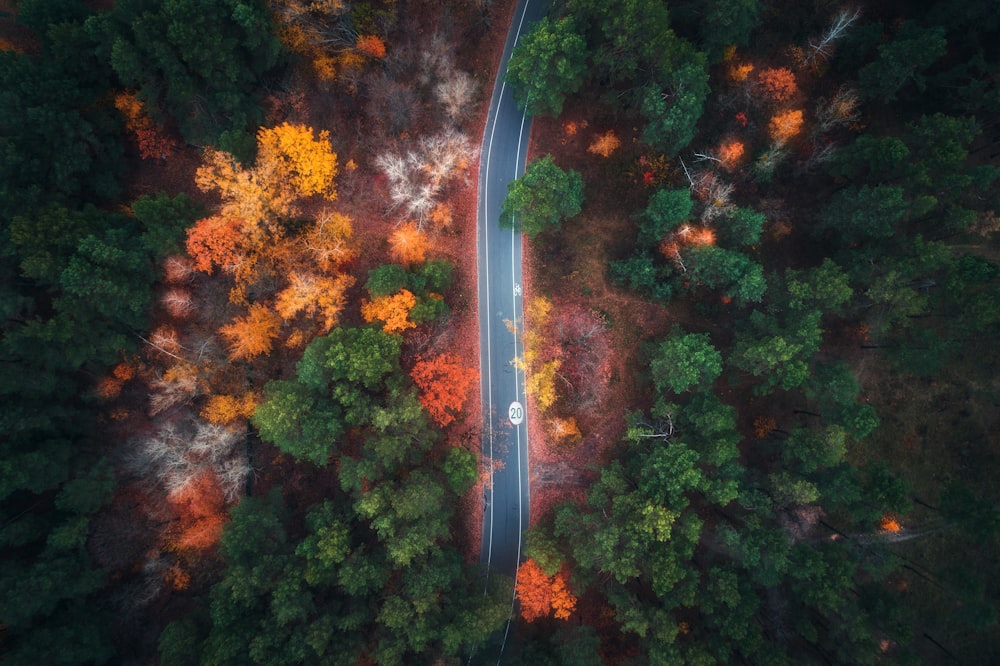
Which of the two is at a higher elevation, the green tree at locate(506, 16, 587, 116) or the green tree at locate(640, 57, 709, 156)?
the green tree at locate(506, 16, 587, 116)

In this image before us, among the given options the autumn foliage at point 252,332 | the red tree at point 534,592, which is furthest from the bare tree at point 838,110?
the autumn foliage at point 252,332

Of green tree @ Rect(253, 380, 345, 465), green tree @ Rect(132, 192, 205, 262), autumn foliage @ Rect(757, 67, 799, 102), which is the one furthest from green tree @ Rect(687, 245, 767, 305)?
green tree @ Rect(132, 192, 205, 262)

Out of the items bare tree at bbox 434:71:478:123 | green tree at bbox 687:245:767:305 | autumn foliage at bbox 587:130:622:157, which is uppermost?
bare tree at bbox 434:71:478:123

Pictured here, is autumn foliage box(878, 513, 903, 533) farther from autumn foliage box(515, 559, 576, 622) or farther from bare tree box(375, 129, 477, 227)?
bare tree box(375, 129, 477, 227)

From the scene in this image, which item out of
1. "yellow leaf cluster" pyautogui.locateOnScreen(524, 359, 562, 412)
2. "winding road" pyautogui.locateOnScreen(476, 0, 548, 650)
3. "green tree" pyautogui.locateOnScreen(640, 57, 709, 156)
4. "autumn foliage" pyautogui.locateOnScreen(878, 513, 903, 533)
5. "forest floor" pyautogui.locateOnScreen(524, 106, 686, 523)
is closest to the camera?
"green tree" pyautogui.locateOnScreen(640, 57, 709, 156)

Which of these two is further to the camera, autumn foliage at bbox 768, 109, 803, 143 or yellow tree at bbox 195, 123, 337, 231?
autumn foliage at bbox 768, 109, 803, 143

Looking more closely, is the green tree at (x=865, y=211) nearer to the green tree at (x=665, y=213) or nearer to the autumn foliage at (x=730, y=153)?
the autumn foliage at (x=730, y=153)
